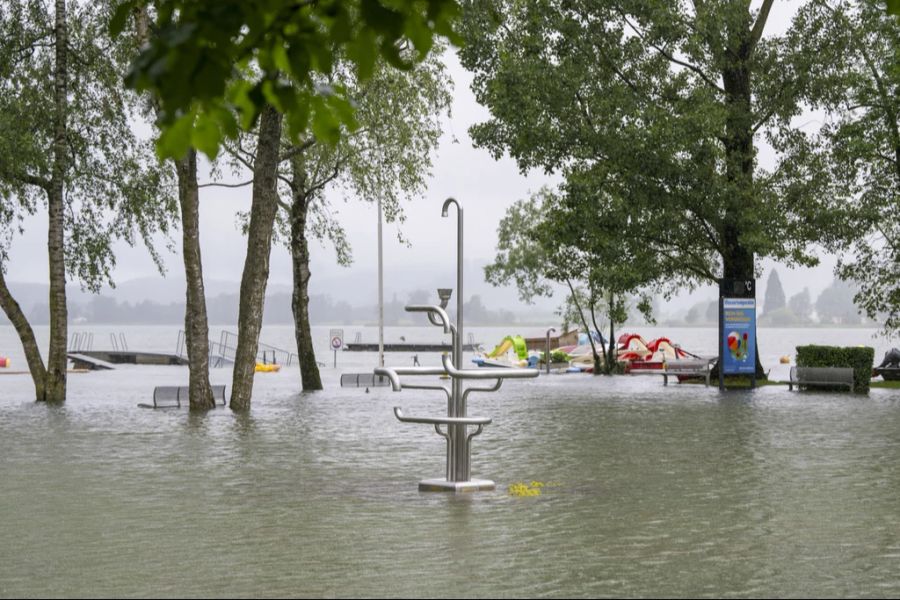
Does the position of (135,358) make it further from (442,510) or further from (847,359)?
(442,510)

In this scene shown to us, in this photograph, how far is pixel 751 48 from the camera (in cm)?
3922

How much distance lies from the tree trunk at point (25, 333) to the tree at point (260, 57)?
27112mm

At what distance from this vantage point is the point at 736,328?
38.2 metres

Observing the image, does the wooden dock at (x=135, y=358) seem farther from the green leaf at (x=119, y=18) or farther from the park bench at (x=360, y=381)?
the green leaf at (x=119, y=18)

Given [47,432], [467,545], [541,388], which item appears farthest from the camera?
[541,388]

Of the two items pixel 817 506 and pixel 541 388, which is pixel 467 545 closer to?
pixel 817 506

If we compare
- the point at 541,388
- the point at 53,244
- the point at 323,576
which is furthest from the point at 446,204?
the point at 541,388

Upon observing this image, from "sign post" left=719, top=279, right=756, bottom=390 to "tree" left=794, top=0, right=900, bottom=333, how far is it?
3313mm

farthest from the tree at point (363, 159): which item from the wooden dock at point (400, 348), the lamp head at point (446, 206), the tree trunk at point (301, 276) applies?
the wooden dock at point (400, 348)

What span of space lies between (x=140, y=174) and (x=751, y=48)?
56.9ft

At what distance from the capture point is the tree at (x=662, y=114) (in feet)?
118

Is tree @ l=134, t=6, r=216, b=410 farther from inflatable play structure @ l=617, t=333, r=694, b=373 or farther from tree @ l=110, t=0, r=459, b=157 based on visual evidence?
inflatable play structure @ l=617, t=333, r=694, b=373

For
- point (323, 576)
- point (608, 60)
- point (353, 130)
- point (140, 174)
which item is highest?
point (608, 60)

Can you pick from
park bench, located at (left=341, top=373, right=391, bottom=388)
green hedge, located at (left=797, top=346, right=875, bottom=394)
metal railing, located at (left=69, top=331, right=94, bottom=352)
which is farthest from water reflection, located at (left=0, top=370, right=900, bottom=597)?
metal railing, located at (left=69, top=331, right=94, bottom=352)
